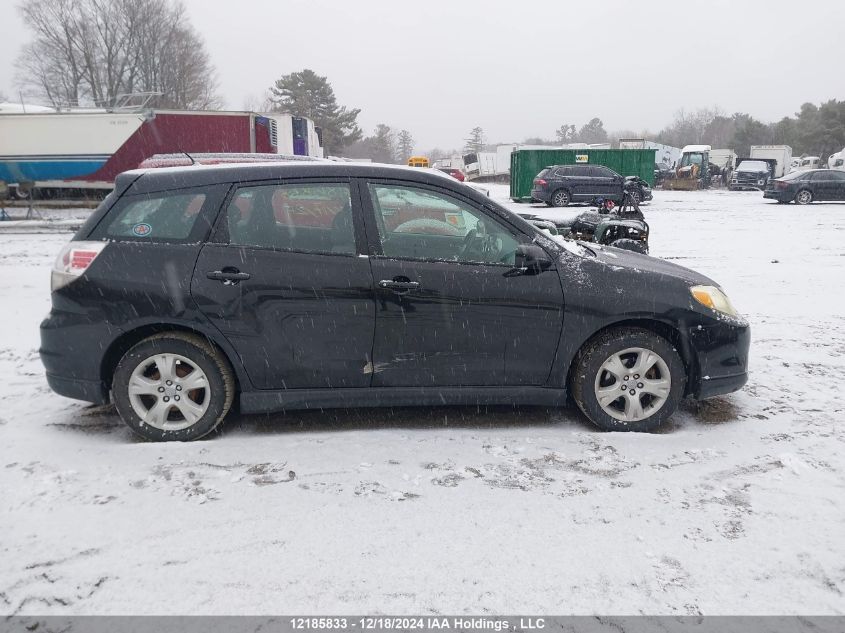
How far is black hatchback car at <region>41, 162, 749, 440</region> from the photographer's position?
11.9 feet

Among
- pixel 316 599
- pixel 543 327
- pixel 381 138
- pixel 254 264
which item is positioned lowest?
pixel 316 599

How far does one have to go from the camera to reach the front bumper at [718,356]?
12.7 feet

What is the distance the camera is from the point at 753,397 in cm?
451

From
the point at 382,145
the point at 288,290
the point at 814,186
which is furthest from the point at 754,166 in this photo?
the point at 382,145

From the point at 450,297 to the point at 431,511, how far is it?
1.25m

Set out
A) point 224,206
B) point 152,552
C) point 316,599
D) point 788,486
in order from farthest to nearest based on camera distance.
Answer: point 224,206
point 788,486
point 152,552
point 316,599

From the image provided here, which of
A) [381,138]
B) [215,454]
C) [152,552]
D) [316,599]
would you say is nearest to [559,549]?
[316,599]

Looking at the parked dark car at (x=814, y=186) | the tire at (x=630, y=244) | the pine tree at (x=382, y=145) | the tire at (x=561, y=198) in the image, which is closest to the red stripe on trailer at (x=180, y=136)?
the tire at (x=561, y=198)

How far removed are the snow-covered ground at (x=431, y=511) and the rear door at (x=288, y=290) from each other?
1.58 ft

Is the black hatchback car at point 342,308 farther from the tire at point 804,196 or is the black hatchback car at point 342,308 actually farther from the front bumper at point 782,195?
the tire at point 804,196

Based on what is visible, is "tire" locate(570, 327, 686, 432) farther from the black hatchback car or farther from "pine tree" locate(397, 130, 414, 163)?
"pine tree" locate(397, 130, 414, 163)

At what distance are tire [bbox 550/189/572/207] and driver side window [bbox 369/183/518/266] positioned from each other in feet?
65.0

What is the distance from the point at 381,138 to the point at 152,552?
109356 millimetres

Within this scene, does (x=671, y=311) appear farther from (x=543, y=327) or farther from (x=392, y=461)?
(x=392, y=461)
